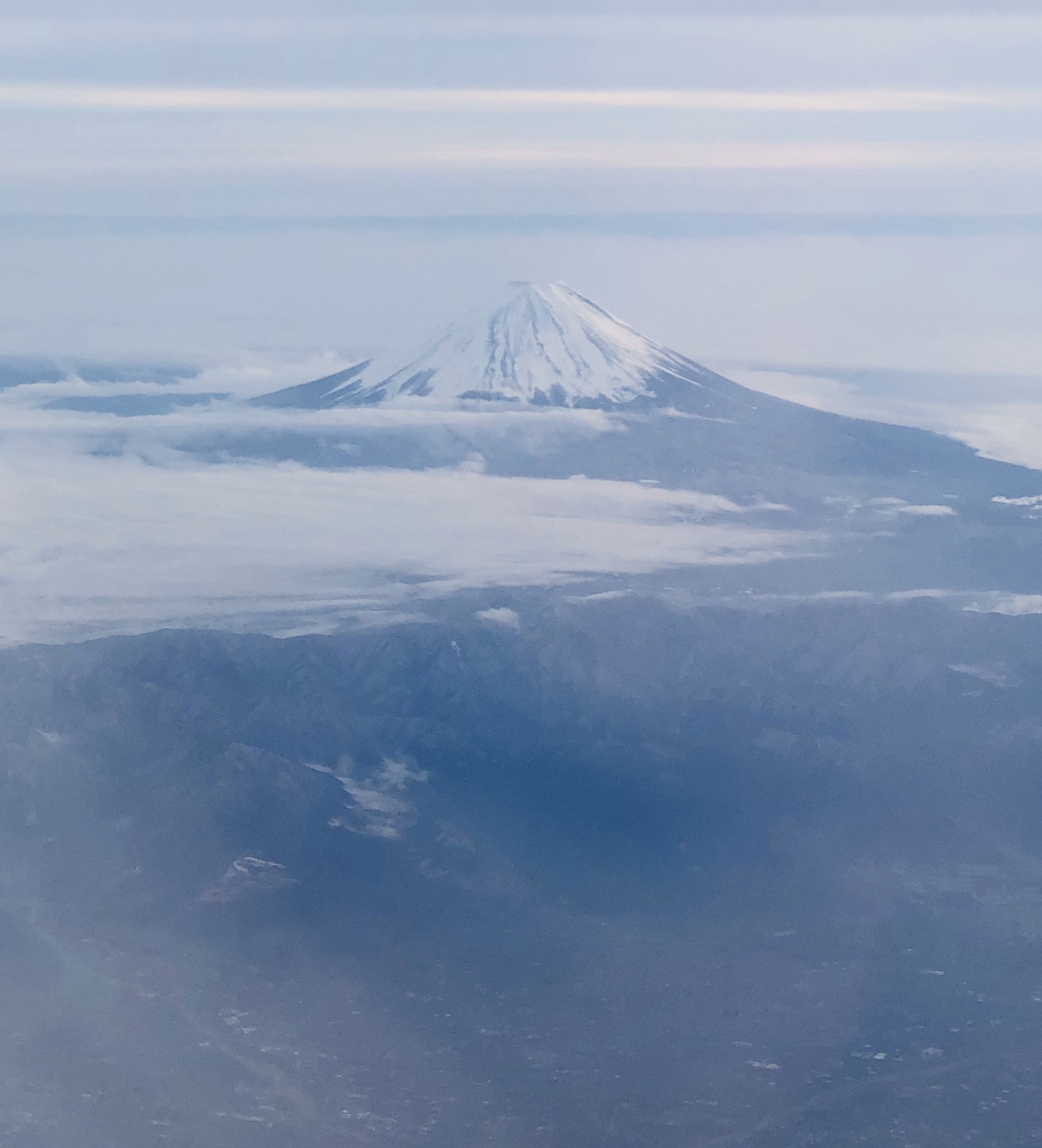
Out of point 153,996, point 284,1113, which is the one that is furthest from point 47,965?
point 284,1113

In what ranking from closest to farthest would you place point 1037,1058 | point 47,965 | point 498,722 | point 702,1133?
point 702,1133, point 1037,1058, point 47,965, point 498,722

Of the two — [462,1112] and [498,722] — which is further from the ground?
[498,722]

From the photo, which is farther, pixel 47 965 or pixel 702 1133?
pixel 47 965

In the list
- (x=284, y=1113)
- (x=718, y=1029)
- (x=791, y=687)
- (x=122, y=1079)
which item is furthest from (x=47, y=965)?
(x=791, y=687)

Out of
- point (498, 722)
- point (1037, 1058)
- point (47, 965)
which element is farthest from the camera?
point (498, 722)

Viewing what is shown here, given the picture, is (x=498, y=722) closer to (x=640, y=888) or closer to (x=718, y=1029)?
(x=640, y=888)

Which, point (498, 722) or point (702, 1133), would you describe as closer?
point (702, 1133)

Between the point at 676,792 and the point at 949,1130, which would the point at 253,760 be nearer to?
the point at 676,792

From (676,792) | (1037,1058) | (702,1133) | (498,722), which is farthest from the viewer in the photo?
(498,722)

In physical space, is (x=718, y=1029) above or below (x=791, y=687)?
below
